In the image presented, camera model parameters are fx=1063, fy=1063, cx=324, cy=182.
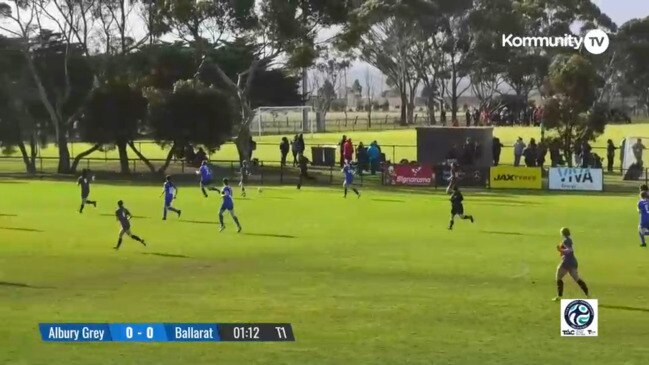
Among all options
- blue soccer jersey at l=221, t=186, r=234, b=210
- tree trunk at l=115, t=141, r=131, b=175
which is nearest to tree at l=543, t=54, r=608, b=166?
tree trunk at l=115, t=141, r=131, b=175

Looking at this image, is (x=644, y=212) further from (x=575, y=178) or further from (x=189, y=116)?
(x=189, y=116)

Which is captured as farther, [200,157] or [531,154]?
[200,157]

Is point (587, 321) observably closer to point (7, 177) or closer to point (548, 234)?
point (548, 234)

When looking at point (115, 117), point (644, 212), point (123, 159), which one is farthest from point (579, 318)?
point (123, 159)

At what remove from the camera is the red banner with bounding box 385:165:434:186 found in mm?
52469

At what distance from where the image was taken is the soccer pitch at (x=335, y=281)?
17.1 meters

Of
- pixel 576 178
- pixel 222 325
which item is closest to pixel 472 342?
pixel 222 325

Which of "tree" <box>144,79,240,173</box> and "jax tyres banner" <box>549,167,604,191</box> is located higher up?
"tree" <box>144,79,240,173</box>

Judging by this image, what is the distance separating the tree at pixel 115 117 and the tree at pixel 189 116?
6.13 feet

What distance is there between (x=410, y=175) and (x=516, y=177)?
525cm

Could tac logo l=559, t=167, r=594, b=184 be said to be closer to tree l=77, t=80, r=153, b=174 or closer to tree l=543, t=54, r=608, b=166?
tree l=543, t=54, r=608, b=166

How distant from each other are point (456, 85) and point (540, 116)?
25.9 meters

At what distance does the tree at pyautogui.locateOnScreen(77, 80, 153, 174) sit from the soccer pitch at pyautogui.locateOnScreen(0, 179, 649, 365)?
21.9m

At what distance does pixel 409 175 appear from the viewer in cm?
5312
